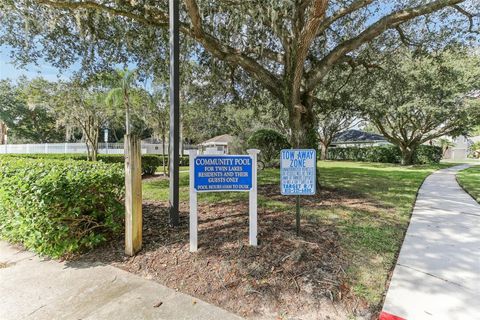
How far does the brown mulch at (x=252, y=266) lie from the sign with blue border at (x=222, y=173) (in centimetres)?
76

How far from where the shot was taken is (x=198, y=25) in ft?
17.3

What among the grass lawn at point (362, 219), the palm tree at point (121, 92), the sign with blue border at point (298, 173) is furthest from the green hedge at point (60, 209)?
the palm tree at point (121, 92)

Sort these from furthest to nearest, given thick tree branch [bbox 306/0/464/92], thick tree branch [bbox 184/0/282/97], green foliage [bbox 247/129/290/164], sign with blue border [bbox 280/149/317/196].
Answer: green foliage [bbox 247/129/290/164] → thick tree branch [bbox 184/0/282/97] → thick tree branch [bbox 306/0/464/92] → sign with blue border [bbox 280/149/317/196]

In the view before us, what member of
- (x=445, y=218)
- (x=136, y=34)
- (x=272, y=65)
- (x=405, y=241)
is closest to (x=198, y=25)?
(x=136, y=34)

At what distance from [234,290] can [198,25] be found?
4935mm

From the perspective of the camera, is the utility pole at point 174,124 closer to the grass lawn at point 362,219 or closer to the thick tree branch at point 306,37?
the grass lawn at point 362,219

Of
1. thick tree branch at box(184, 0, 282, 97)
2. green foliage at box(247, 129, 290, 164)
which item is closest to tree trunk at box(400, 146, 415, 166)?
green foliage at box(247, 129, 290, 164)

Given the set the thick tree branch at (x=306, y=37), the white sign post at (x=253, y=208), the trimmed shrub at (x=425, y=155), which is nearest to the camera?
the white sign post at (x=253, y=208)

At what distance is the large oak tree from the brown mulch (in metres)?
3.06

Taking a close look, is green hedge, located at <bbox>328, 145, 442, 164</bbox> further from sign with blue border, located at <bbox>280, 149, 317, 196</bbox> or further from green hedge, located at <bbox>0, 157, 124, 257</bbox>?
green hedge, located at <bbox>0, 157, 124, 257</bbox>

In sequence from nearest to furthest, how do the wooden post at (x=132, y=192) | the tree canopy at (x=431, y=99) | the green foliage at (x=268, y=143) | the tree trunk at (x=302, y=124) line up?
the wooden post at (x=132, y=192) < the tree trunk at (x=302, y=124) < the tree canopy at (x=431, y=99) < the green foliage at (x=268, y=143)

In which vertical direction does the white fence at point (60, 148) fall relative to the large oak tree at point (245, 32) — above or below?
below

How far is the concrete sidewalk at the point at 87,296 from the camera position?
223 cm

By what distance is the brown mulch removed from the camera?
7.68 feet
